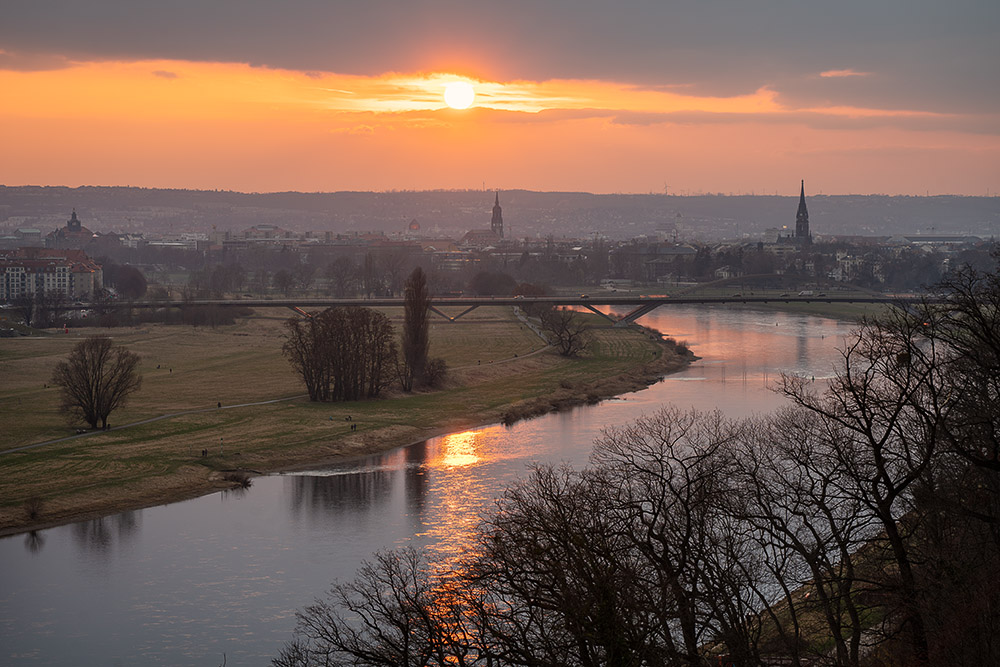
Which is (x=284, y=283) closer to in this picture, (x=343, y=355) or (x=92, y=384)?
(x=343, y=355)

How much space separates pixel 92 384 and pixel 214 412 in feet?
13.8

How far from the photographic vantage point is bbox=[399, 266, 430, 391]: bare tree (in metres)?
41.8

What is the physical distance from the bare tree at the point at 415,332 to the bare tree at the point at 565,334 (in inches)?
486

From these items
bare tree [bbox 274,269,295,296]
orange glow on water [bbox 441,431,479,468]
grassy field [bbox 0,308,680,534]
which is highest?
bare tree [bbox 274,269,295,296]

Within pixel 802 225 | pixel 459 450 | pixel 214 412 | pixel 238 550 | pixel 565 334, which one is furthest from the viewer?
pixel 802 225

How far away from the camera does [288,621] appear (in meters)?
17.4

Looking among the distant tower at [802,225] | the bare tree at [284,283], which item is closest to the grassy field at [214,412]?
the bare tree at [284,283]

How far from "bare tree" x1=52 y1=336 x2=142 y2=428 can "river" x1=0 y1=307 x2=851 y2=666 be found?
6721 millimetres

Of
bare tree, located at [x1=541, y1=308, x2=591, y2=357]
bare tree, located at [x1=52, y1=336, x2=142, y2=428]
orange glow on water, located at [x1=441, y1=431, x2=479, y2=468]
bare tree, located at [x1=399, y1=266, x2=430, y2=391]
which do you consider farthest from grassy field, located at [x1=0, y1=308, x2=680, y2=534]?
bare tree, located at [x1=399, y1=266, x2=430, y2=391]

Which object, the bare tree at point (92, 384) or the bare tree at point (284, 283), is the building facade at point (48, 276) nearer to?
the bare tree at point (284, 283)

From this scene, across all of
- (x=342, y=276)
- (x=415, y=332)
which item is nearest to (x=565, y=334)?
(x=415, y=332)

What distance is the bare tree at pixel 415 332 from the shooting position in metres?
41.8

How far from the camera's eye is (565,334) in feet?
180

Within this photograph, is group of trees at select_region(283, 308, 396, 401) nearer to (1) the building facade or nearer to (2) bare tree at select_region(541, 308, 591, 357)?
(2) bare tree at select_region(541, 308, 591, 357)
